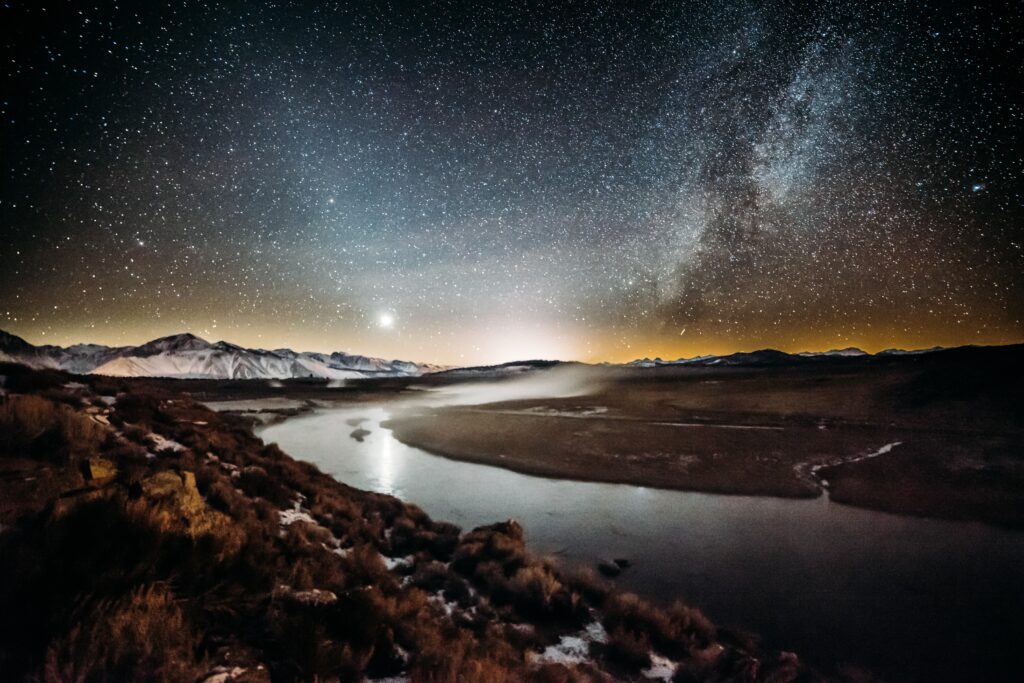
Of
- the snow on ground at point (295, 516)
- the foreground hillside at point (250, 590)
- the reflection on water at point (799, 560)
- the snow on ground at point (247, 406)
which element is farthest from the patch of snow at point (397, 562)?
the snow on ground at point (247, 406)

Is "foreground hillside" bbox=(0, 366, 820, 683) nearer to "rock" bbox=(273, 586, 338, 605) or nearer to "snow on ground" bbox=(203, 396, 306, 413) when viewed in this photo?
"rock" bbox=(273, 586, 338, 605)

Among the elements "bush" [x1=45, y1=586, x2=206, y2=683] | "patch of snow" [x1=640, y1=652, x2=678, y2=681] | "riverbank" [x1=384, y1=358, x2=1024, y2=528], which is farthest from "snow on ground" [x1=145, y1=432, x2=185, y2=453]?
"riverbank" [x1=384, y1=358, x2=1024, y2=528]

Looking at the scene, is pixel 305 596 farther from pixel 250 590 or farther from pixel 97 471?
pixel 97 471

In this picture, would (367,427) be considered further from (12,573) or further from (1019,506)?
(1019,506)

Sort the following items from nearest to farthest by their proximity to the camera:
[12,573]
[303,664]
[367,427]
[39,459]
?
[12,573] < [303,664] < [39,459] < [367,427]

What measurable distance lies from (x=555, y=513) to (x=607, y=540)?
8.02ft

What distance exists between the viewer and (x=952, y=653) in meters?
6.55

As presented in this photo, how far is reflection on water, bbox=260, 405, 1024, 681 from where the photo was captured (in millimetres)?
6875

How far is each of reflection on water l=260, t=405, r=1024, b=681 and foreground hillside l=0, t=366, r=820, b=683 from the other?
164 centimetres

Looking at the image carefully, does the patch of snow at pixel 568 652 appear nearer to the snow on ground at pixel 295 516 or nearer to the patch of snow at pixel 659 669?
the patch of snow at pixel 659 669

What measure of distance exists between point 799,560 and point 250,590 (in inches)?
444

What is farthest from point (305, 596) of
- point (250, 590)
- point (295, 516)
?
point (295, 516)

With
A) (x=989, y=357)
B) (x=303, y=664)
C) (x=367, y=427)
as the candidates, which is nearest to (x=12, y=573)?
(x=303, y=664)

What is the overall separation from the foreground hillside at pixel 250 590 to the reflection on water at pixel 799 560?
164 centimetres
